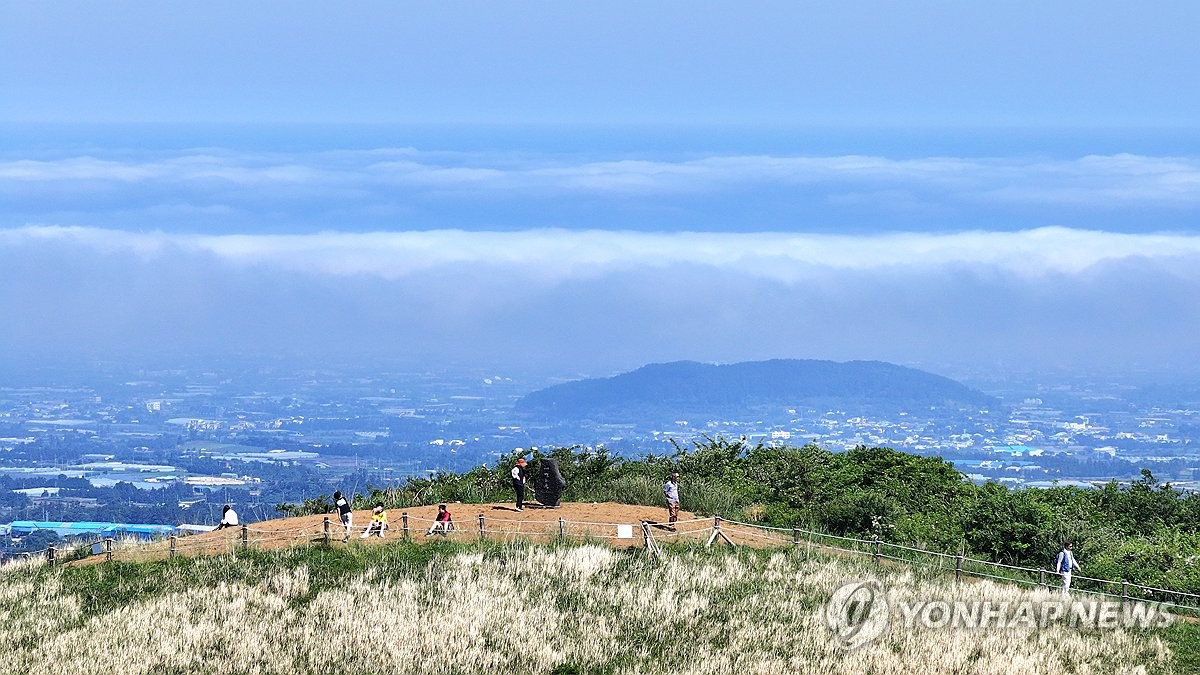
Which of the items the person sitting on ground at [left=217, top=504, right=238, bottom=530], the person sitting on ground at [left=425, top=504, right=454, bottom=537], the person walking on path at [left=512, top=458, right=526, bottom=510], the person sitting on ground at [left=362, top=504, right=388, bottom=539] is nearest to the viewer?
the person sitting on ground at [left=362, top=504, right=388, bottom=539]

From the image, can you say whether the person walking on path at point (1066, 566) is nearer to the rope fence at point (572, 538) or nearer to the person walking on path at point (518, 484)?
the rope fence at point (572, 538)

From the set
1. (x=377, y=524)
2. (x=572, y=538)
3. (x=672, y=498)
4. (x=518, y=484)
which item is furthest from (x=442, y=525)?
(x=672, y=498)

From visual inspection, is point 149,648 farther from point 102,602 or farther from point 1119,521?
point 1119,521

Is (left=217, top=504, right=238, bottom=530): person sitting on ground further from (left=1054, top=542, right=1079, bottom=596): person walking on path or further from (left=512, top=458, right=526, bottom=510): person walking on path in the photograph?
(left=1054, top=542, right=1079, bottom=596): person walking on path

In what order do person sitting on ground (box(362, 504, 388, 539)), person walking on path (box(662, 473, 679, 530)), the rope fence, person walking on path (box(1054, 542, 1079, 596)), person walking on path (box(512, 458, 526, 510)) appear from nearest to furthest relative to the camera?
person walking on path (box(1054, 542, 1079, 596)) < the rope fence < person sitting on ground (box(362, 504, 388, 539)) < person walking on path (box(662, 473, 679, 530)) < person walking on path (box(512, 458, 526, 510))

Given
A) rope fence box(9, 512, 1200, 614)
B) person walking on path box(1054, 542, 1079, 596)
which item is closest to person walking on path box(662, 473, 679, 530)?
rope fence box(9, 512, 1200, 614)

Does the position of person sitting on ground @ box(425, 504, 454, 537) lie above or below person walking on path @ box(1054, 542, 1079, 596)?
above

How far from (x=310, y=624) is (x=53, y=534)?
225ft

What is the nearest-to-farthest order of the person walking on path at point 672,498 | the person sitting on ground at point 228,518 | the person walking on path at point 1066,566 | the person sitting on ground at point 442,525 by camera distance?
the person walking on path at point 1066,566
the person sitting on ground at point 442,525
the person walking on path at point 672,498
the person sitting on ground at point 228,518

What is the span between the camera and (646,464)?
1813 inches

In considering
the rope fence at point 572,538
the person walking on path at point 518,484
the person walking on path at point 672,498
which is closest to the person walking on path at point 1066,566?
the rope fence at point 572,538

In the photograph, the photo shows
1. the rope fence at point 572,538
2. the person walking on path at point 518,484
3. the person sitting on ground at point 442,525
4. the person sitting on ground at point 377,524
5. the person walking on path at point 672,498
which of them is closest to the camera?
the rope fence at point 572,538

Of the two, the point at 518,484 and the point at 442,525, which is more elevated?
the point at 518,484

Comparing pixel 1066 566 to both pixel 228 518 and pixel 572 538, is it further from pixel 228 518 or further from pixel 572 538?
pixel 228 518
